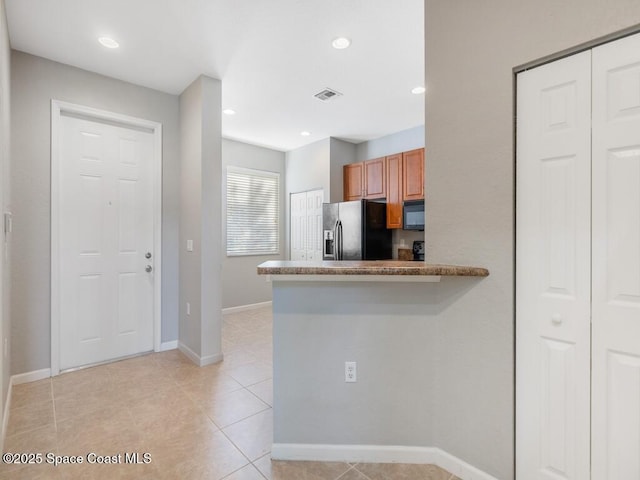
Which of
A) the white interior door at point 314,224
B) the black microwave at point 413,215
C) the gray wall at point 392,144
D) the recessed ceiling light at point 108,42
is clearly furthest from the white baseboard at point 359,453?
the gray wall at point 392,144

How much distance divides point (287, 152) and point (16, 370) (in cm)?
463

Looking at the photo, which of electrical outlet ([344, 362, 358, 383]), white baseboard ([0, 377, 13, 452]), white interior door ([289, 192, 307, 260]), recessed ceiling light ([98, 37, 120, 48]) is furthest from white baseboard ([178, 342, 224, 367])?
recessed ceiling light ([98, 37, 120, 48])

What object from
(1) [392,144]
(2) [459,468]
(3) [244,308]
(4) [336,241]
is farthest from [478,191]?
(3) [244,308]

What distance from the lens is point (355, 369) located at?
1701 millimetres

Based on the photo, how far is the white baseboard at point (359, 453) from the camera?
1660 millimetres

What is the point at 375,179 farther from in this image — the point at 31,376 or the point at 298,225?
the point at 31,376

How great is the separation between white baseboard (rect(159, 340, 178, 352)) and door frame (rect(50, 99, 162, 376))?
0.03 metres

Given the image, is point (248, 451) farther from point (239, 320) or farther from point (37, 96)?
point (37, 96)

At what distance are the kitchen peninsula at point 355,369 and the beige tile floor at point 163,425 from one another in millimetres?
109

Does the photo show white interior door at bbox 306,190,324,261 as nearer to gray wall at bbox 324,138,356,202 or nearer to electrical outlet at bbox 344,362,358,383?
gray wall at bbox 324,138,356,202

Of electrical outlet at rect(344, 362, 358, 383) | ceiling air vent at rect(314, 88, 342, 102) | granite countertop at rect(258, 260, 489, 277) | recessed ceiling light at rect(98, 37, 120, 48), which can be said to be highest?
ceiling air vent at rect(314, 88, 342, 102)

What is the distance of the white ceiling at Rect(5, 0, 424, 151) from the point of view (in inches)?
83.9

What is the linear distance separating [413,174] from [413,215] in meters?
0.58

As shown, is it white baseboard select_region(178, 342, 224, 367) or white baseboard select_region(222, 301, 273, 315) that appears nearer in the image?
white baseboard select_region(178, 342, 224, 367)
